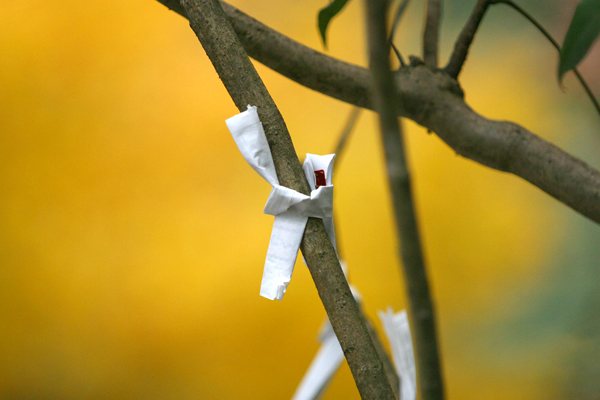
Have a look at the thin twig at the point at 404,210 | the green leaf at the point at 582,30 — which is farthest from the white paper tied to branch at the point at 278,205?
the green leaf at the point at 582,30

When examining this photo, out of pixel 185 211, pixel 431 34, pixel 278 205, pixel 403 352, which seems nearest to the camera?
pixel 278 205

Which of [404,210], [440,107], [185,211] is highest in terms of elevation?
[185,211]

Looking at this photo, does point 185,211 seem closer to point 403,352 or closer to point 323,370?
point 323,370

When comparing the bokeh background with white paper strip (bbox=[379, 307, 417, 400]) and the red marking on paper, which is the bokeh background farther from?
the red marking on paper

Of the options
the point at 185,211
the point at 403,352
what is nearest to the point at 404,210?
the point at 403,352

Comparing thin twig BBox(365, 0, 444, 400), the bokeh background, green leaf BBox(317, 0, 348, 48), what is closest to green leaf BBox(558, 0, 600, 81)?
green leaf BBox(317, 0, 348, 48)

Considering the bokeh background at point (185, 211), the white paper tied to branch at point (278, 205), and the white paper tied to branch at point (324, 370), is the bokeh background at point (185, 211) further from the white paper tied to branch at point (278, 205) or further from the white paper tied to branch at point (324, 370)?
the white paper tied to branch at point (278, 205)
